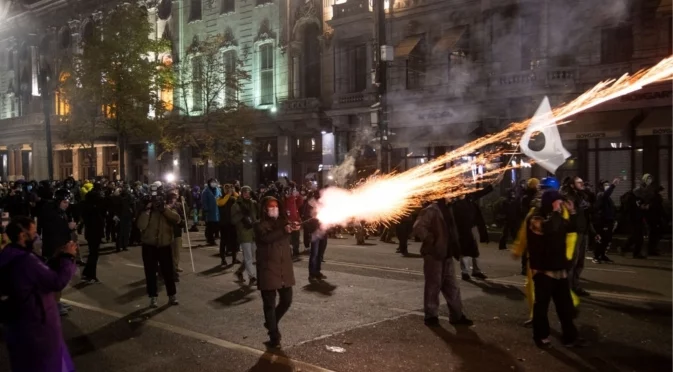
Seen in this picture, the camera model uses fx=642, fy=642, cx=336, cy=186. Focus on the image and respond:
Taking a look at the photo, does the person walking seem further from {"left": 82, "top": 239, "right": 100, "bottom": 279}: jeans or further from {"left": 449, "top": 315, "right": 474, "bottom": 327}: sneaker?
{"left": 449, "top": 315, "right": 474, "bottom": 327}: sneaker

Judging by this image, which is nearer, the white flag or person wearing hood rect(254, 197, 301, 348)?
person wearing hood rect(254, 197, 301, 348)

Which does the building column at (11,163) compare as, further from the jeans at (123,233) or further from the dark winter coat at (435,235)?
the dark winter coat at (435,235)

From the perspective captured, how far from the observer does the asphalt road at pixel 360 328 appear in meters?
6.45

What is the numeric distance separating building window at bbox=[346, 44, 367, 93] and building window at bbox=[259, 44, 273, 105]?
4641mm

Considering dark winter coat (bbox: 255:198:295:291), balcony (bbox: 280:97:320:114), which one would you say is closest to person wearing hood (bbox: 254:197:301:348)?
dark winter coat (bbox: 255:198:295:291)

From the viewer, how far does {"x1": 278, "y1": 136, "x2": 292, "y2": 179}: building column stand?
30375 millimetres

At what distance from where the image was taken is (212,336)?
7.61 m

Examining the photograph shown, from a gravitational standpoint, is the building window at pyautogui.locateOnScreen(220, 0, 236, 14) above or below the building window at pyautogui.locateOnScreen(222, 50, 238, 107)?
above

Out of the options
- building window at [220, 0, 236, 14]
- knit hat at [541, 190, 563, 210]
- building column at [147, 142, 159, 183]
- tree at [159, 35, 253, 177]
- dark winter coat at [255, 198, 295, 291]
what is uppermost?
building window at [220, 0, 236, 14]

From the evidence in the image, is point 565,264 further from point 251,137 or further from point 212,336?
point 251,137

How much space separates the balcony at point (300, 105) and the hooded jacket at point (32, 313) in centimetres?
2428

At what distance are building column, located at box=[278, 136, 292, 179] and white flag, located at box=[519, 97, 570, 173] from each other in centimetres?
1256

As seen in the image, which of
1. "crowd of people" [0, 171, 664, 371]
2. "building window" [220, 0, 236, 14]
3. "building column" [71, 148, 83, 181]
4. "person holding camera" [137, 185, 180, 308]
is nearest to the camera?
"crowd of people" [0, 171, 664, 371]

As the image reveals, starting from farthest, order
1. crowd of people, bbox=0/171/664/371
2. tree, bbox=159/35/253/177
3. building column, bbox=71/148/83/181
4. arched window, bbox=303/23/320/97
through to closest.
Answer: building column, bbox=71/148/83/181, arched window, bbox=303/23/320/97, tree, bbox=159/35/253/177, crowd of people, bbox=0/171/664/371
